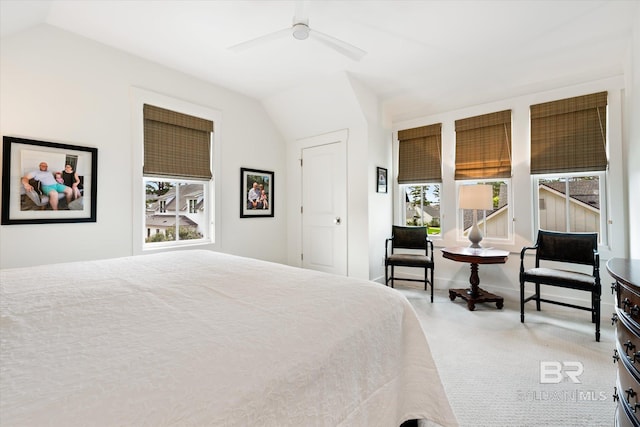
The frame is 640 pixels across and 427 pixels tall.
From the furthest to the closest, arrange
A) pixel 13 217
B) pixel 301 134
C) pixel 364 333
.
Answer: pixel 301 134 < pixel 13 217 < pixel 364 333

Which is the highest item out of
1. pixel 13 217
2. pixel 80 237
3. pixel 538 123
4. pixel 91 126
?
pixel 538 123

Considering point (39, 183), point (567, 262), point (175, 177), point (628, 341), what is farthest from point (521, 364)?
point (39, 183)

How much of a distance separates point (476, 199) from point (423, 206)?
1.06m

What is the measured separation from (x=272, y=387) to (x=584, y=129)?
4.17m

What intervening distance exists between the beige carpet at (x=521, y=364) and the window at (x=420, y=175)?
156cm

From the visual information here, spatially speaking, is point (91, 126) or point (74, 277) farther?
point (91, 126)

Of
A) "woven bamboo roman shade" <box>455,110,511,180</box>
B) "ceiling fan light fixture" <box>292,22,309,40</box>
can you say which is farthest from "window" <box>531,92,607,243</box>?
"ceiling fan light fixture" <box>292,22,309,40</box>

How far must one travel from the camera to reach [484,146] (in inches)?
150

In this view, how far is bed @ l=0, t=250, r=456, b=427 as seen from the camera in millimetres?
586

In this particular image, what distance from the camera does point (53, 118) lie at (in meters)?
2.51

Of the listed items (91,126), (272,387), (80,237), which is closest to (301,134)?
(91,126)

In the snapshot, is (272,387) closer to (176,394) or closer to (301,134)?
(176,394)

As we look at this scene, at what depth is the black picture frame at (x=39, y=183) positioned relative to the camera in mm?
2301

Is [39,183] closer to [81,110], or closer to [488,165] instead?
[81,110]
